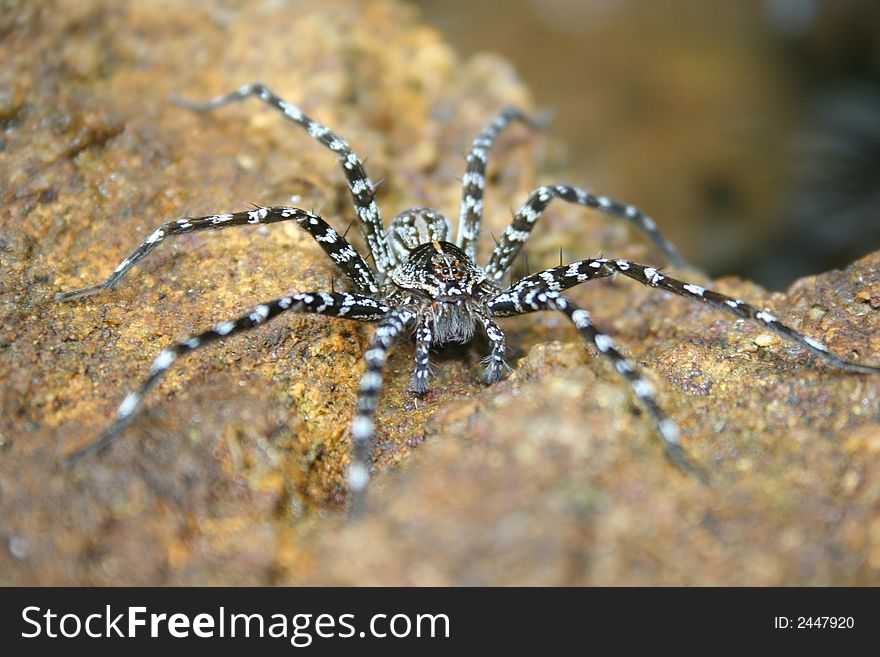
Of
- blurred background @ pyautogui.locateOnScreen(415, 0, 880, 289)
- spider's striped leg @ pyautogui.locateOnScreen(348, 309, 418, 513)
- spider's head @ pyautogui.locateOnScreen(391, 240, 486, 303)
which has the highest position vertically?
blurred background @ pyautogui.locateOnScreen(415, 0, 880, 289)

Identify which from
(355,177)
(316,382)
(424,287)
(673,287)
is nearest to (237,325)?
(316,382)

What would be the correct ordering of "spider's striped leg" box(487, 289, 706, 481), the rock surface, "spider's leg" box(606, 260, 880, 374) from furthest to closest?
"spider's leg" box(606, 260, 880, 374) < "spider's striped leg" box(487, 289, 706, 481) < the rock surface

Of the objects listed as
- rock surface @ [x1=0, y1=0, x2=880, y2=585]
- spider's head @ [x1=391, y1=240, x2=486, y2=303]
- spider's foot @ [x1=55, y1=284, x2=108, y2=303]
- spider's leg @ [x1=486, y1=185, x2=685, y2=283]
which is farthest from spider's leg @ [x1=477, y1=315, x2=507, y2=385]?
spider's foot @ [x1=55, y1=284, x2=108, y2=303]

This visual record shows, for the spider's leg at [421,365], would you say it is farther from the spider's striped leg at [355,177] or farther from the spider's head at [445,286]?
the spider's striped leg at [355,177]

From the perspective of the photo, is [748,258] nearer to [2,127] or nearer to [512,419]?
[512,419]

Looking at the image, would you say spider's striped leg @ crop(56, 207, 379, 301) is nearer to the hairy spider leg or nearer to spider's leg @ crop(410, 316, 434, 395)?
spider's leg @ crop(410, 316, 434, 395)

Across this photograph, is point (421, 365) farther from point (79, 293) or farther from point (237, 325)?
point (79, 293)

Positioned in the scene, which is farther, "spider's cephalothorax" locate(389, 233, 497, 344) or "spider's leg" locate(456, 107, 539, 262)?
"spider's leg" locate(456, 107, 539, 262)

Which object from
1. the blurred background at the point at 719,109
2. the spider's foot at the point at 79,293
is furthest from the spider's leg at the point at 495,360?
the blurred background at the point at 719,109
